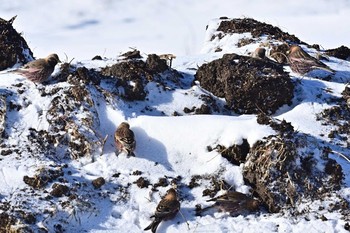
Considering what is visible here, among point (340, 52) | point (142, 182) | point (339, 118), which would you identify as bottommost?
point (142, 182)

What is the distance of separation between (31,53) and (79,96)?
185 centimetres

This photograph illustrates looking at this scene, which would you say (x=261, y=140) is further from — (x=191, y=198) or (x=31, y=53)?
(x=31, y=53)

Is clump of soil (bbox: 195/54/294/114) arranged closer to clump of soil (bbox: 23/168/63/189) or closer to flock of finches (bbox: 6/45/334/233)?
flock of finches (bbox: 6/45/334/233)

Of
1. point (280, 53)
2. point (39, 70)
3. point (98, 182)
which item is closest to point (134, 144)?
point (98, 182)

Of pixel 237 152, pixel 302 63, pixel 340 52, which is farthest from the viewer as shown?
pixel 340 52

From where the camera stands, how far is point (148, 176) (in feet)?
21.1

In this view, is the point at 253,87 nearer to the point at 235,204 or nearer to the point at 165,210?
the point at 235,204

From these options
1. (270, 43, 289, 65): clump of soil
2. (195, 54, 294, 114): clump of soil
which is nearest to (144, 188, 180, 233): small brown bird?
(195, 54, 294, 114): clump of soil

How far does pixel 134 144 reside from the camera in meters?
6.65

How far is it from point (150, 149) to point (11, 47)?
2.71 metres

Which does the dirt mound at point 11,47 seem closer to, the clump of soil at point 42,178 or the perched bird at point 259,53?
the clump of soil at point 42,178

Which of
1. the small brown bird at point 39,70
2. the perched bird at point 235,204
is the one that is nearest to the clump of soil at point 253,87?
the perched bird at point 235,204

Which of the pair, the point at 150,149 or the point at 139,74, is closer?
the point at 150,149

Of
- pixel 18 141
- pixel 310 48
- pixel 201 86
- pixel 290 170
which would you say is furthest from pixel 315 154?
pixel 310 48
